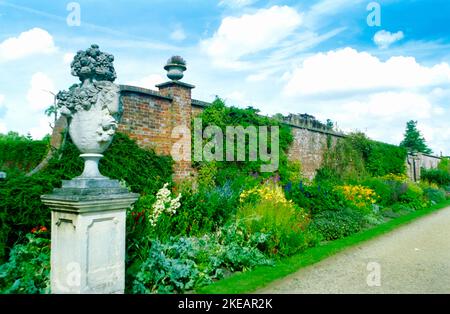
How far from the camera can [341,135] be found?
1608 centimetres

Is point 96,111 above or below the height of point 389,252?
above

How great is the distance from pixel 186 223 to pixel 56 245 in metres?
2.74

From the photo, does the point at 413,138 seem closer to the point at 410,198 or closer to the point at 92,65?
the point at 410,198

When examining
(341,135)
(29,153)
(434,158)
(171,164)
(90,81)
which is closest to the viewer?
(90,81)

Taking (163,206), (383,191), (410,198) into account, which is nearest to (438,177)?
(410,198)

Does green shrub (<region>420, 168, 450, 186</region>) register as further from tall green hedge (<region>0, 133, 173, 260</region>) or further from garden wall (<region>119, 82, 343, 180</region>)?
tall green hedge (<region>0, 133, 173, 260</region>)

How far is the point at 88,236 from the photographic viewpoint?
10.5 feet

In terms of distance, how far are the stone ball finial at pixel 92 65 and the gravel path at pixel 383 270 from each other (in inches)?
122

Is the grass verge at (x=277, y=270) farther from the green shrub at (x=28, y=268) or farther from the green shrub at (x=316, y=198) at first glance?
the green shrub at (x=28, y=268)

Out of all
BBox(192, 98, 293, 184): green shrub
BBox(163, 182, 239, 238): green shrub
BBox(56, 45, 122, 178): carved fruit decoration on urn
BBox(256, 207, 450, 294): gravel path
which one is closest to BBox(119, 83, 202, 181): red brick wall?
BBox(192, 98, 293, 184): green shrub

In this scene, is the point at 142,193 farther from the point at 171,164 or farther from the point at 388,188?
the point at 388,188

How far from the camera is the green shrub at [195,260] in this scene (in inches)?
161

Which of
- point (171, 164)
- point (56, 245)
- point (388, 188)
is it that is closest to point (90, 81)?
point (56, 245)

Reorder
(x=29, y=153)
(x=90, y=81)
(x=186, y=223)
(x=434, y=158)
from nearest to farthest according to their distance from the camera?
(x=90, y=81) → (x=186, y=223) → (x=29, y=153) → (x=434, y=158)
